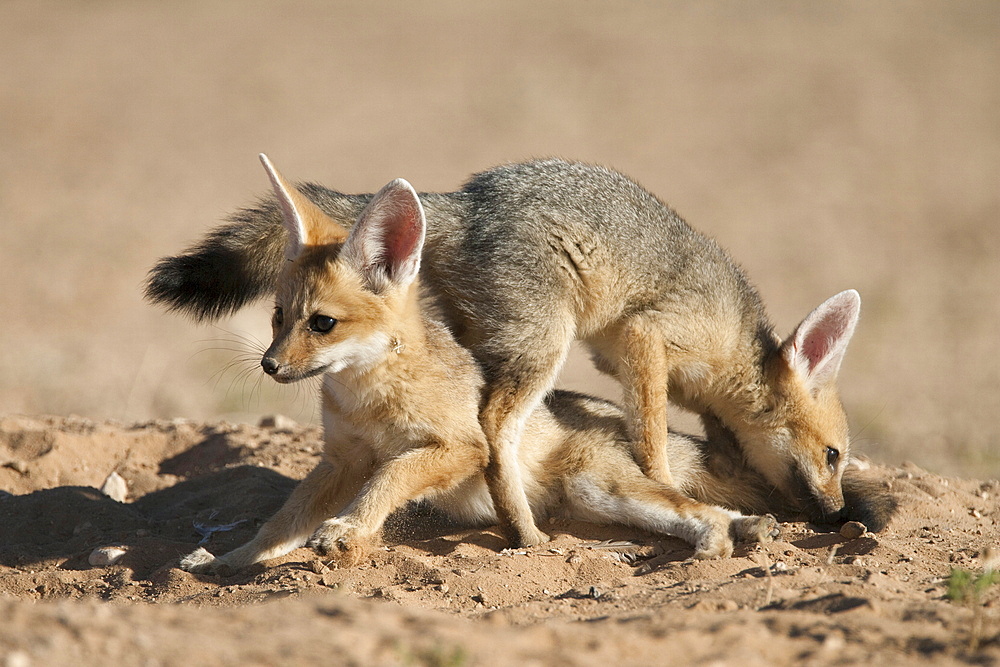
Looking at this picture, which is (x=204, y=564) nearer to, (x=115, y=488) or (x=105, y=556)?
(x=105, y=556)

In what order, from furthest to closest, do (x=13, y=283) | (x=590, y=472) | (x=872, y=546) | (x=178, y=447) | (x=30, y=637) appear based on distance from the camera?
(x=13, y=283) < (x=178, y=447) < (x=590, y=472) < (x=872, y=546) < (x=30, y=637)

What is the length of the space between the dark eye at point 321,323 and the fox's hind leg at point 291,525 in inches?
38.0

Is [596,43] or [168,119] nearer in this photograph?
[168,119]

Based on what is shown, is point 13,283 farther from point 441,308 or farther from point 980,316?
point 980,316

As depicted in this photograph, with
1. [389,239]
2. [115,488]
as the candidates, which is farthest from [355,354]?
[115,488]

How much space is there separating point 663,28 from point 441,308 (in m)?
21.4

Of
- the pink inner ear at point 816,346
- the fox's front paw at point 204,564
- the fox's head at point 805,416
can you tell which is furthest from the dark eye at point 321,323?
the pink inner ear at point 816,346

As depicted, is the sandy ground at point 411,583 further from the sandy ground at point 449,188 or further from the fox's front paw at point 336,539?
the fox's front paw at point 336,539

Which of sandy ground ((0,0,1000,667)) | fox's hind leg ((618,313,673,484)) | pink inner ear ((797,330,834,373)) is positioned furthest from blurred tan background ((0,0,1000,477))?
fox's hind leg ((618,313,673,484))

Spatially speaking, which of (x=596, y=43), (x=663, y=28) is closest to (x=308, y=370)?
(x=596, y=43)

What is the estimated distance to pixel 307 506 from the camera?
5484 millimetres

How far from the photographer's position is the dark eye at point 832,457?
6289 millimetres

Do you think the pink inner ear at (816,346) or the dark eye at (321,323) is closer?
the dark eye at (321,323)

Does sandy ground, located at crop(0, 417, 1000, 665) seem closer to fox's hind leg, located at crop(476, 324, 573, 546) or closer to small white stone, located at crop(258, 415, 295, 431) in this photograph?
small white stone, located at crop(258, 415, 295, 431)
